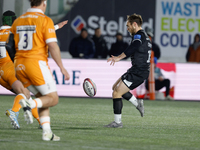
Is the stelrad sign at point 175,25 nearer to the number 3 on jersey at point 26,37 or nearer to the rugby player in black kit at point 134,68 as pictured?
the rugby player in black kit at point 134,68

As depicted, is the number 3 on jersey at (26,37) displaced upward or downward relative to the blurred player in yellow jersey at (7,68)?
upward

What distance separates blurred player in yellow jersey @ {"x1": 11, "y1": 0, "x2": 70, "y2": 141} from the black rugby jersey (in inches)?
90.6

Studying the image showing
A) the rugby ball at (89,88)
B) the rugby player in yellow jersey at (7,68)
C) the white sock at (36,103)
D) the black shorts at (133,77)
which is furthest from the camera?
the rugby ball at (89,88)

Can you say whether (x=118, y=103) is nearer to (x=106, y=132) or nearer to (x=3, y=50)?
(x=106, y=132)

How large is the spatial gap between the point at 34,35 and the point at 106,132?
2126 mm

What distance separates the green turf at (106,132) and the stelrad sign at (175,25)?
972 centimetres

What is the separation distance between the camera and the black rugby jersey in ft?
26.7

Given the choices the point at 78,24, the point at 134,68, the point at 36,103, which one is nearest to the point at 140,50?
the point at 134,68

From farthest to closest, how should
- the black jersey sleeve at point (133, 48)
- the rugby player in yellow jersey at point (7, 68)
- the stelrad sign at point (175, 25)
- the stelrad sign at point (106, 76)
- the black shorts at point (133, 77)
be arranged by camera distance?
the stelrad sign at point (175, 25)
the stelrad sign at point (106, 76)
the black shorts at point (133, 77)
the black jersey sleeve at point (133, 48)
the rugby player in yellow jersey at point (7, 68)

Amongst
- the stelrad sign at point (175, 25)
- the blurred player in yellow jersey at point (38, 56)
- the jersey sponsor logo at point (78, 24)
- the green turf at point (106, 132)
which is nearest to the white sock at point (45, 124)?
the blurred player in yellow jersey at point (38, 56)

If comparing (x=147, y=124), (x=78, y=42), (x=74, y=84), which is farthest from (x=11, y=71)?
(x=78, y=42)

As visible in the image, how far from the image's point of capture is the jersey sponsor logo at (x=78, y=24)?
19656 millimetres

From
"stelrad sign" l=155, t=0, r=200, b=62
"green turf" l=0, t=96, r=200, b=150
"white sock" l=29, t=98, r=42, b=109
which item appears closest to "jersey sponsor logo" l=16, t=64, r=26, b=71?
"white sock" l=29, t=98, r=42, b=109

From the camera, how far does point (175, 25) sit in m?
20.8
